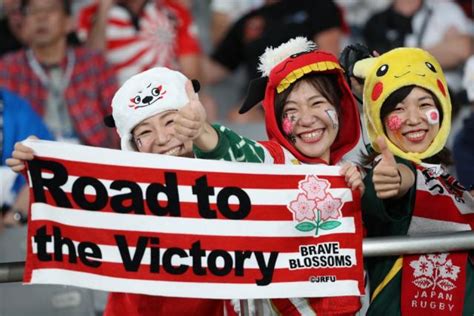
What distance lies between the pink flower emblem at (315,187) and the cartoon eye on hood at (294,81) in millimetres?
338

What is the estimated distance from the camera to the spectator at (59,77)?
782 cm

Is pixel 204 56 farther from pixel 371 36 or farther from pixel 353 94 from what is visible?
pixel 353 94

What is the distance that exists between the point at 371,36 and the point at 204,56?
1.12 meters

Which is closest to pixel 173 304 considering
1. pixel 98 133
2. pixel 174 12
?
pixel 98 133

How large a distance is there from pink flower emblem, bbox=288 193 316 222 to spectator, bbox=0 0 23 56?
4278mm

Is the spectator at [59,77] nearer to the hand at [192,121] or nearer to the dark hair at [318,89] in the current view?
the dark hair at [318,89]

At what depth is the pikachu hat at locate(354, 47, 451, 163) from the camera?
4.49 metres

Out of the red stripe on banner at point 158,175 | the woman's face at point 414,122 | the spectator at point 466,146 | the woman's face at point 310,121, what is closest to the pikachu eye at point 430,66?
the woman's face at point 414,122

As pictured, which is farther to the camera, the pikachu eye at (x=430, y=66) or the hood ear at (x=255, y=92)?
the hood ear at (x=255, y=92)

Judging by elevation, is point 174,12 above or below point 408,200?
above

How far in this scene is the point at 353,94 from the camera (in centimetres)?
482

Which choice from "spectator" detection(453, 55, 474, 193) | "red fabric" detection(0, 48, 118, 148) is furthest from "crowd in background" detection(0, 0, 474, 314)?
"spectator" detection(453, 55, 474, 193)

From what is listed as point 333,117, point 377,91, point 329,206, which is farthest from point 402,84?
point 329,206

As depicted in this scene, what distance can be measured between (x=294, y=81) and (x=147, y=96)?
0.52m
